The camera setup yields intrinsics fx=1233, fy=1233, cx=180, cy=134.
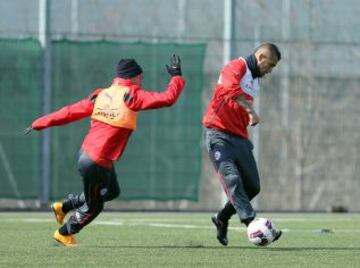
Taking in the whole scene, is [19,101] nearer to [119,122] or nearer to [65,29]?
[65,29]

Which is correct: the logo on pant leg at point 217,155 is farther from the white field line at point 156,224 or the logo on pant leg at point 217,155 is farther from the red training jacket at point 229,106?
the white field line at point 156,224

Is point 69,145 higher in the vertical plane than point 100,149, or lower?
lower

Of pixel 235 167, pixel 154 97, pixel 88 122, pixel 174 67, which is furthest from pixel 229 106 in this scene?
pixel 88 122

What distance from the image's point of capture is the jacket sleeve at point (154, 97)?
1106 cm

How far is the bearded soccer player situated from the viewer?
11.5 meters

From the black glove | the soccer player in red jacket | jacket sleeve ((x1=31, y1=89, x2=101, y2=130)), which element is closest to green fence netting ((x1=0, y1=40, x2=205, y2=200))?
jacket sleeve ((x1=31, y1=89, x2=101, y2=130))

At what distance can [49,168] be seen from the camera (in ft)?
66.9

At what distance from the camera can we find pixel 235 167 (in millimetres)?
11672

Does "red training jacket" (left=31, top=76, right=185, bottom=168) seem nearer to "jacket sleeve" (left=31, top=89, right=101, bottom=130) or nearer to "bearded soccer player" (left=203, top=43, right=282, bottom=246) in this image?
"jacket sleeve" (left=31, top=89, right=101, bottom=130)

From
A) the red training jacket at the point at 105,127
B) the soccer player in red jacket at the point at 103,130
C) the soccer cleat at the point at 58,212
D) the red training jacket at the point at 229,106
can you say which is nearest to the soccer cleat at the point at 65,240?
the soccer player in red jacket at the point at 103,130

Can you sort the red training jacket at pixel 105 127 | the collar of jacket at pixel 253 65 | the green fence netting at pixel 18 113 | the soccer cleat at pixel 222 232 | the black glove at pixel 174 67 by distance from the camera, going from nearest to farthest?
the black glove at pixel 174 67 → the red training jacket at pixel 105 127 → the collar of jacket at pixel 253 65 → the soccer cleat at pixel 222 232 → the green fence netting at pixel 18 113

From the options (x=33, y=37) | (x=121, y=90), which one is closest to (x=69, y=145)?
(x=33, y=37)

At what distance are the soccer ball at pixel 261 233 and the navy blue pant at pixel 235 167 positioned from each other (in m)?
0.32

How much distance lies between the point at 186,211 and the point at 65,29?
3645 millimetres
